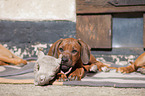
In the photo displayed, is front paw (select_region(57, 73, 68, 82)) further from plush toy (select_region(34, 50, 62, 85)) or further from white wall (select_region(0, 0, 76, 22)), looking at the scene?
white wall (select_region(0, 0, 76, 22))

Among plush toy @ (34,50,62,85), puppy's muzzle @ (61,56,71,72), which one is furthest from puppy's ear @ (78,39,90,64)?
plush toy @ (34,50,62,85)

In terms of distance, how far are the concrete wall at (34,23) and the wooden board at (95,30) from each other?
224mm

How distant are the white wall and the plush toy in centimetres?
229

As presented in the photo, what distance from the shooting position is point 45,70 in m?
2.44

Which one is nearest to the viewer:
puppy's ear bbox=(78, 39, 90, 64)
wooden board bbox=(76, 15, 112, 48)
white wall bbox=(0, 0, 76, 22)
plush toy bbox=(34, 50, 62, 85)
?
plush toy bbox=(34, 50, 62, 85)

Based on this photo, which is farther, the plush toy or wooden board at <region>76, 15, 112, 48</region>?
wooden board at <region>76, 15, 112, 48</region>

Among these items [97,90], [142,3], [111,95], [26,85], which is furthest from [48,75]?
[142,3]

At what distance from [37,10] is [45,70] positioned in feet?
9.13

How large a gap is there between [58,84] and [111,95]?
0.79m

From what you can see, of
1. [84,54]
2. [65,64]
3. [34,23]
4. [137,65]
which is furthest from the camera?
[34,23]

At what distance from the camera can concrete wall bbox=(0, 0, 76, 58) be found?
4.65 metres

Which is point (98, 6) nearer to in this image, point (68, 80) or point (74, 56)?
point (74, 56)

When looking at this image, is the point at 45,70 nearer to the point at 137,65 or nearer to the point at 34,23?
the point at 137,65

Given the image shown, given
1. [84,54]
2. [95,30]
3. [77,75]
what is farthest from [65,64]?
[95,30]
